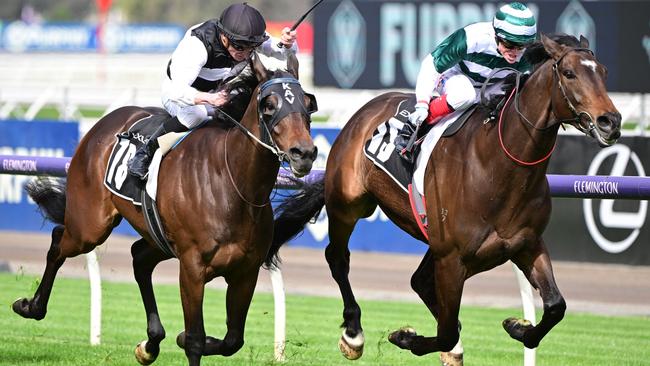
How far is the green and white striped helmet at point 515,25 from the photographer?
6125 millimetres

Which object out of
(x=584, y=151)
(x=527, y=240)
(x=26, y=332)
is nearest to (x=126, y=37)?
(x=584, y=151)

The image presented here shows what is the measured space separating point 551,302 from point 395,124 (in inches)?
59.5

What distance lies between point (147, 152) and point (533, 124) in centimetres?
215

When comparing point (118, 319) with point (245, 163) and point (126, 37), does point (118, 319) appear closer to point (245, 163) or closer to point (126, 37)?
point (245, 163)

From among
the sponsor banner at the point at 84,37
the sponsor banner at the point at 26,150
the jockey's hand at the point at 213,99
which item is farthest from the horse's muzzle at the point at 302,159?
the sponsor banner at the point at 84,37

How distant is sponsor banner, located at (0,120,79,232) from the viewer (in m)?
16.9

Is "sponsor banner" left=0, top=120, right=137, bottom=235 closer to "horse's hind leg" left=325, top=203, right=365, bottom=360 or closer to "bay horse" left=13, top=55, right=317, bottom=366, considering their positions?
"horse's hind leg" left=325, top=203, right=365, bottom=360

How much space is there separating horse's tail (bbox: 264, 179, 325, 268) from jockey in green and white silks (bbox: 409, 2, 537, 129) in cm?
124

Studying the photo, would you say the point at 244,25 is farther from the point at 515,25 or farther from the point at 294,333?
the point at 294,333

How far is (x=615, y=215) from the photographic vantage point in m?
13.1

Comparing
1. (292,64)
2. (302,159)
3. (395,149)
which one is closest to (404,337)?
(395,149)

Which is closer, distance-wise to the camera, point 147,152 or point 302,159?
point 302,159

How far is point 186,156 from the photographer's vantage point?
21.0 ft

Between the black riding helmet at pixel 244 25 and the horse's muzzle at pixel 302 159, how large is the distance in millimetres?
943
